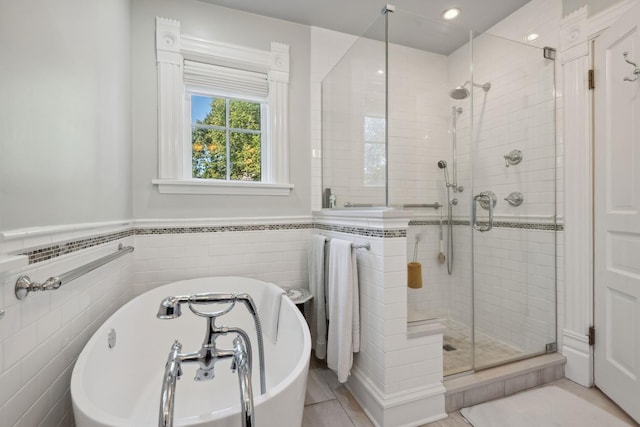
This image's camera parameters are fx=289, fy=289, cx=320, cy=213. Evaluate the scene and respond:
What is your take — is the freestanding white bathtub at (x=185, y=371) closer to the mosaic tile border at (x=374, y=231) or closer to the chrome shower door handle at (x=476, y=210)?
the mosaic tile border at (x=374, y=231)

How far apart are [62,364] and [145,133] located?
1.49m

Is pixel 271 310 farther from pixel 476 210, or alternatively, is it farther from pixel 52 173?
pixel 476 210

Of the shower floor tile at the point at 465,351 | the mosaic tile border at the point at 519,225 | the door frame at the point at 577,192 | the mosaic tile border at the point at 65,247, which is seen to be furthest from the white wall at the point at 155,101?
the door frame at the point at 577,192

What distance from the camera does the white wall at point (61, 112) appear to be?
85 cm

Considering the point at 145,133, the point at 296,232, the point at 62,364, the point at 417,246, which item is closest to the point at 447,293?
the point at 417,246

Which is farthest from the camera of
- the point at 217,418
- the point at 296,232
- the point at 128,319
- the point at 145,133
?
the point at 296,232

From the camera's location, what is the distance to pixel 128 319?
1.48 meters

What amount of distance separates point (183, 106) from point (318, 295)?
1.70 meters

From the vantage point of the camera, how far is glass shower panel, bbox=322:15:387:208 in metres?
1.79

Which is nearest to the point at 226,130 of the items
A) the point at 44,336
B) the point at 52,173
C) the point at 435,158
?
the point at 52,173

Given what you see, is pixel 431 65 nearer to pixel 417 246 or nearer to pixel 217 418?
pixel 417 246

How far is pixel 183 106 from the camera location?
2.15m

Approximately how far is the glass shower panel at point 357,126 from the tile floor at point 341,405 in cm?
116

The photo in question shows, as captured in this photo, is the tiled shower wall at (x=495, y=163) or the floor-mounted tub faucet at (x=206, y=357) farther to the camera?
the tiled shower wall at (x=495, y=163)
